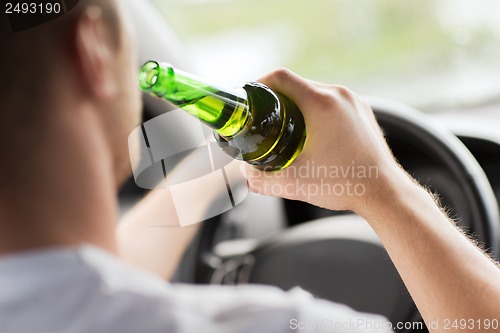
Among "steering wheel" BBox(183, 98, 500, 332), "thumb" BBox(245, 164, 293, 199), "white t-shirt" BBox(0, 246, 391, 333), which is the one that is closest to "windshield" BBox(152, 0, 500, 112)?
"steering wheel" BBox(183, 98, 500, 332)

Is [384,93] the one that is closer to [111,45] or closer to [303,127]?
[303,127]

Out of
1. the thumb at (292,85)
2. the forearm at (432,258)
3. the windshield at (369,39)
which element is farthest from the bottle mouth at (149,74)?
the windshield at (369,39)

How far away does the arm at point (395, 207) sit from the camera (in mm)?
686

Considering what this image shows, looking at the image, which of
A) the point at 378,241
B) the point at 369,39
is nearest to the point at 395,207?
the point at 378,241

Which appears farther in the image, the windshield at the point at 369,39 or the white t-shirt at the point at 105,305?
the windshield at the point at 369,39

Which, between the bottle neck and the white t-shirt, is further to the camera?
the bottle neck

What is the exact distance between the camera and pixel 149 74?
0.64 m

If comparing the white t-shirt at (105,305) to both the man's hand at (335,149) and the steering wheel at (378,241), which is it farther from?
the steering wheel at (378,241)

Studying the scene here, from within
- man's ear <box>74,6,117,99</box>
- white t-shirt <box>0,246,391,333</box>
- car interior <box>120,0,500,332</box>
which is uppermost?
man's ear <box>74,6,117,99</box>

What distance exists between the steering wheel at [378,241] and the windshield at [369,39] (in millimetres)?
502

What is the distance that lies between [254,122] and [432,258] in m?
0.23

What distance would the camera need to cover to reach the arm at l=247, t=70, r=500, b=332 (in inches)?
27.0

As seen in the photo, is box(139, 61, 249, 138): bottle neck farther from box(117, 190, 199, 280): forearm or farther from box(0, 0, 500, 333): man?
box(117, 190, 199, 280): forearm

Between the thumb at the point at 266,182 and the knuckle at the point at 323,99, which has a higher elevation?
the knuckle at the point at 323,99
